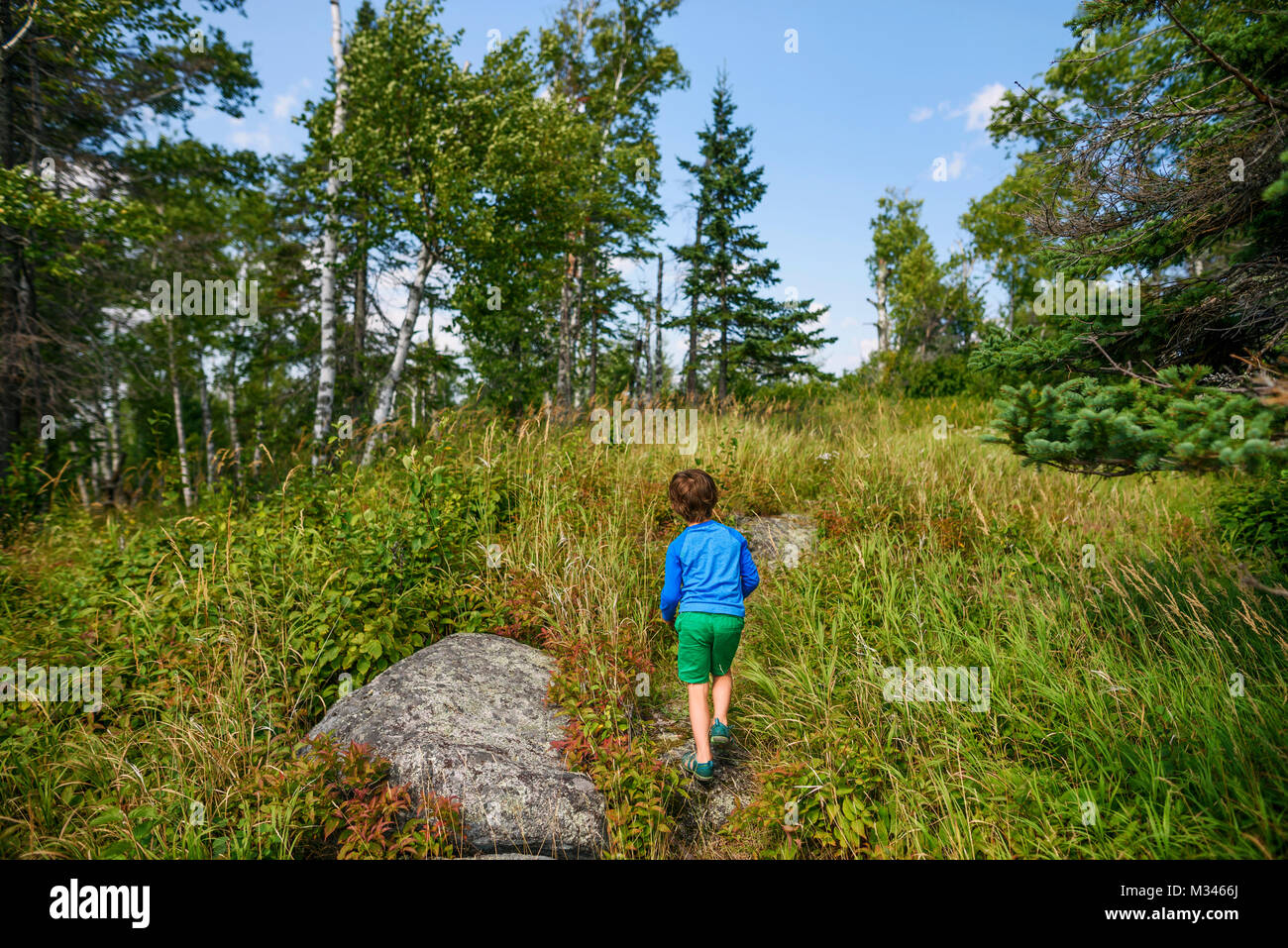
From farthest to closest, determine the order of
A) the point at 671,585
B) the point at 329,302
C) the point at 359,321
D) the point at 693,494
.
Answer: the point at 359,321
the point at 329,302
the point at 693,494
the point at 671,585

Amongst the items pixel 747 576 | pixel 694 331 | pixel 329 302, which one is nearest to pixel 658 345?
pixel 694 331

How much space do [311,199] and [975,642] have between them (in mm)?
→ 20568

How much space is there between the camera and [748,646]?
4.50m

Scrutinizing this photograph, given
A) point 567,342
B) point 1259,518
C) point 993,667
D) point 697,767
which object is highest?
point 567,342

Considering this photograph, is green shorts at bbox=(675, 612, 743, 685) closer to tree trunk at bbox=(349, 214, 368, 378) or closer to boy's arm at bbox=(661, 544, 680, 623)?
boy's arm at bbox=(661, 544, 680, 623)

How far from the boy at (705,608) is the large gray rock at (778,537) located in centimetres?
204

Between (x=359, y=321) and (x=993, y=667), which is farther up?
(x=359, y=321)

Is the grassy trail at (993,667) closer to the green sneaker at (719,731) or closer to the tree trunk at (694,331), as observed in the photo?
the green sneaker at (719,731)

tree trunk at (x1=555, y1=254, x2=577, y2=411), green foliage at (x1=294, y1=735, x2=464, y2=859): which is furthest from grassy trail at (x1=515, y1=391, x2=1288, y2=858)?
tree trunk at (x1=555, y1=254, x2=577, y2=411)

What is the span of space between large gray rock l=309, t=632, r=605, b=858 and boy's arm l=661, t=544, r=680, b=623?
3.17 ft

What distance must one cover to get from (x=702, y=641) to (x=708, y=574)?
1.33 feet

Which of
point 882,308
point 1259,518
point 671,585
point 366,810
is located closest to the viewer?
point 366,810

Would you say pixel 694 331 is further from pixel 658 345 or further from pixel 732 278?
pixel 658 345
